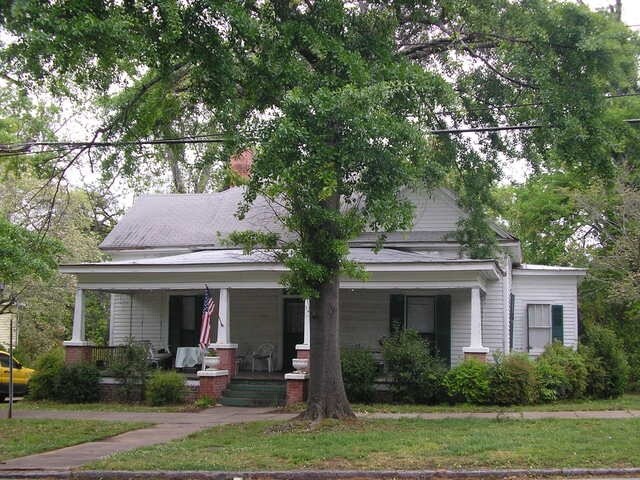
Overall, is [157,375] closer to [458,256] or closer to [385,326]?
[385,326]

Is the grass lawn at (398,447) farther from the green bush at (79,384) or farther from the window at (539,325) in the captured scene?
the window at (539,325)

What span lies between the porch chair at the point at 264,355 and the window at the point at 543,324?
7547 mm

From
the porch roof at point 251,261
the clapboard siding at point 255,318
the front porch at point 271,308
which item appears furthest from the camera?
the clapboard siding at point 255,318

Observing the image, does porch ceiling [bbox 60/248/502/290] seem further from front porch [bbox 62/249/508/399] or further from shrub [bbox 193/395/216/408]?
shrub [bbox 193/395/216/408]

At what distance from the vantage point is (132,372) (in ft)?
65.2

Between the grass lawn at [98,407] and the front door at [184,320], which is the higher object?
the front door at [184,320]

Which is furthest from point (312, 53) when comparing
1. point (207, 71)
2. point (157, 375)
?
point (157, 375)

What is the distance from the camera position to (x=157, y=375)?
63.6ft

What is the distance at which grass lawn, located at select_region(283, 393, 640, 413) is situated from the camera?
17.1 m

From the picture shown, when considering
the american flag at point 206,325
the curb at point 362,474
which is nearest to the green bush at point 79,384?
the american flag at point 206,325

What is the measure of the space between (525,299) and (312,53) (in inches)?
478

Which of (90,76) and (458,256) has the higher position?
(90,76)

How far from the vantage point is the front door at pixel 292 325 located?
914 inches

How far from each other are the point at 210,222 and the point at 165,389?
743 centimetres
